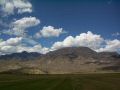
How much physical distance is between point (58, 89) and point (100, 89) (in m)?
9.82

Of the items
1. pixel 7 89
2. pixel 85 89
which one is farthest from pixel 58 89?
pixel 7 89

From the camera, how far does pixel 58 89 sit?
6269 centimetres

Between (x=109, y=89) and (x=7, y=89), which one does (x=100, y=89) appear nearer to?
(x=109, y=89)

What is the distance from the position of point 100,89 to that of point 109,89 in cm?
224

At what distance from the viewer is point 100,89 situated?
62.6 meters

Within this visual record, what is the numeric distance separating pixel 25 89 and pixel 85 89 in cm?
1404

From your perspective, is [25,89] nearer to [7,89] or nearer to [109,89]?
[7,89]

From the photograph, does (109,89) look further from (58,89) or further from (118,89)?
(58,89)

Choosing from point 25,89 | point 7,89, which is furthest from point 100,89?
point 7,89

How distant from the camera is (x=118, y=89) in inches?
2498

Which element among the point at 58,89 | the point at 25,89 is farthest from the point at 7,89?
the point at 58,89

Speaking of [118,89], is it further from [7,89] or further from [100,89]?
[7,89]

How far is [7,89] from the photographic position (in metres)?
62.2

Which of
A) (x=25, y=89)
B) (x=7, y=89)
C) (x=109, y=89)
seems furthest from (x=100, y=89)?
(x=7, y=89)
